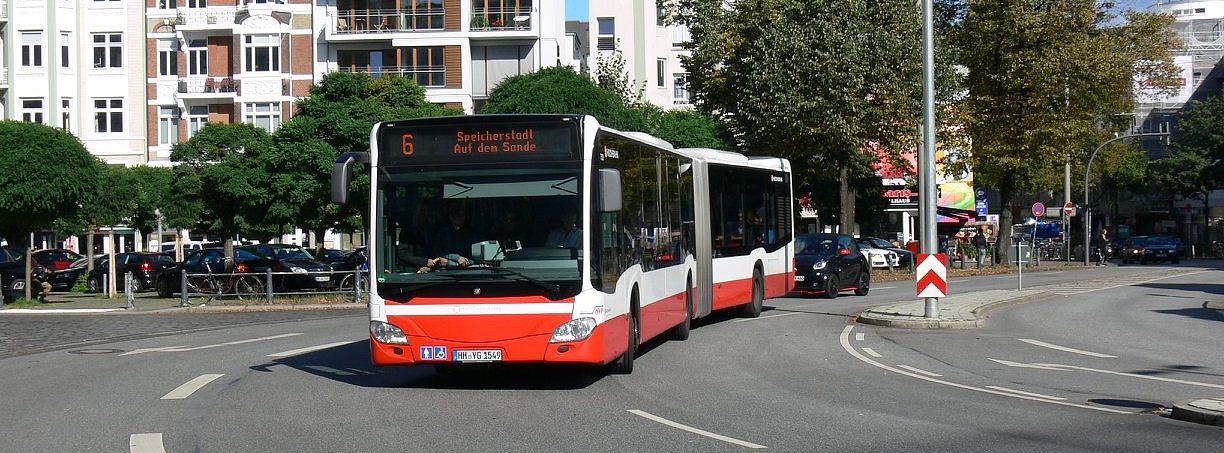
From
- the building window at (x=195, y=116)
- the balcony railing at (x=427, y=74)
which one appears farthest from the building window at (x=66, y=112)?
the balcony railing at (x=427, y=74)

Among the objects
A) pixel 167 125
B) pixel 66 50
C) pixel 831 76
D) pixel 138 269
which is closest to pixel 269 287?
pixel 138 269

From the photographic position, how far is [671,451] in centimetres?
848

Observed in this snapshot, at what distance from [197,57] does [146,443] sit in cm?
5482

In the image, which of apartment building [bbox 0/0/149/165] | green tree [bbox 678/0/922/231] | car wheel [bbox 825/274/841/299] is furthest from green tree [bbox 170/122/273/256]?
car wheel [bbox 825/274/841/299]

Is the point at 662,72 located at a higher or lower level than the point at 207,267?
higher

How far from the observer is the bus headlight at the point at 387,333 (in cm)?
1189

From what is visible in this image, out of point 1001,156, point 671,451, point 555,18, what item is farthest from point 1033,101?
point 671,451

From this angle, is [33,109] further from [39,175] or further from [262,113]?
[39,175]

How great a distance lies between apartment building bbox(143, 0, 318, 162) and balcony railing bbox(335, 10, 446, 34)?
1.80 m

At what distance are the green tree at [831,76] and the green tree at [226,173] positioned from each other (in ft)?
51.1

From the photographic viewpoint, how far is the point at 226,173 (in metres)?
44.2

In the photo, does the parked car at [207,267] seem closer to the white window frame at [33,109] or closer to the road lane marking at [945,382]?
the road lane marking at [945,382]

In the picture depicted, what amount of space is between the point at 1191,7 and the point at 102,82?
Answer: 4003 inches

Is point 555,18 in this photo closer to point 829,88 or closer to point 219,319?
point 829,88
